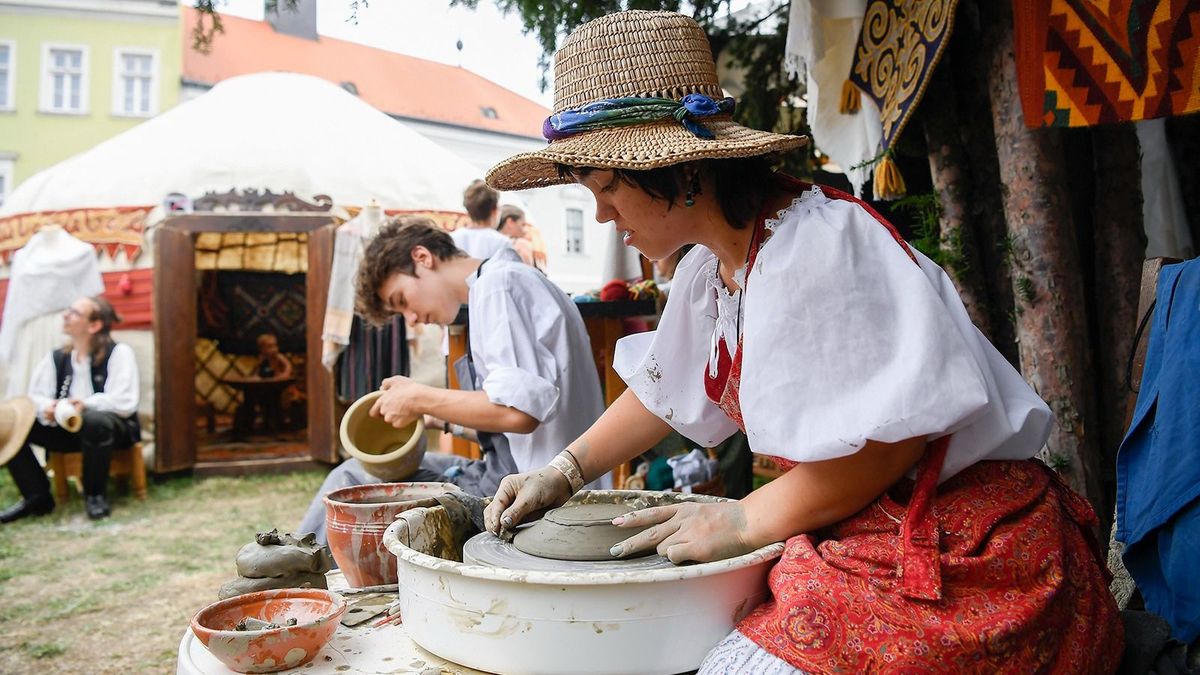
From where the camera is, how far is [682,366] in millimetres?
1715

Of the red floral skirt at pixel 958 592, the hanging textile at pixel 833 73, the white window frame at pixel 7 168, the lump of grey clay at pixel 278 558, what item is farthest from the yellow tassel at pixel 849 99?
the white window frame at pixel 7 168

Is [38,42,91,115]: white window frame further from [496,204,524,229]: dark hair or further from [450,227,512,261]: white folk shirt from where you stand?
[450,227,512,261]: white folk shirt

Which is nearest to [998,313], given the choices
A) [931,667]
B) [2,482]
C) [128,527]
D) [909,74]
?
[909,74]

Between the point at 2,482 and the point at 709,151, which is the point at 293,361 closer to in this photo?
the point at 2,482

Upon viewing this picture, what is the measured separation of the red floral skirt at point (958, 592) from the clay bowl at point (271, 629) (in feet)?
2.20

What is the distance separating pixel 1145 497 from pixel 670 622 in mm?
936

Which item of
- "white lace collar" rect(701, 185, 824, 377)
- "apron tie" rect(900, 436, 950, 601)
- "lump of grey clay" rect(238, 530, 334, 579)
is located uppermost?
"white lace collar" rect(701, 185, 824, 377)

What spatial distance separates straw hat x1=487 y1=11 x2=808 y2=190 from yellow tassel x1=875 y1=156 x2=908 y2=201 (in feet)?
5.30

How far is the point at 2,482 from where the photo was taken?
23.0 ft

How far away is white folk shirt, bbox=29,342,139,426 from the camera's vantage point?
630cm

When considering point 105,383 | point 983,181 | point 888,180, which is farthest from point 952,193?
point 105,383

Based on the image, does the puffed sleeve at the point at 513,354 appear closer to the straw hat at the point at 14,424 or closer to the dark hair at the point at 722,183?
the dark hair at the point at 722,183

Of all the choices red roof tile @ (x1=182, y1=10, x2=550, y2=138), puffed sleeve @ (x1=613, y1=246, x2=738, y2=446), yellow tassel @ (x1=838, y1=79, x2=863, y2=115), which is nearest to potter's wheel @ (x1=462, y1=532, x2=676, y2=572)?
puffed sleeve @ (x1=613, y1=246, x2=738, y2=446)

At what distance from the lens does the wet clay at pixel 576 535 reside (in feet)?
4.65
